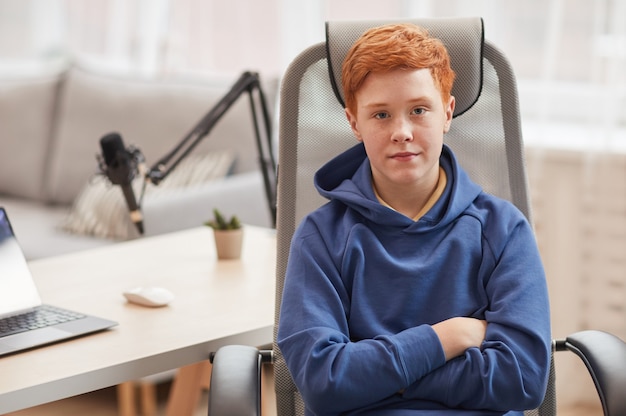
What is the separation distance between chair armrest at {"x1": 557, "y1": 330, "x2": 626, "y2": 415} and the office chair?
0.14m

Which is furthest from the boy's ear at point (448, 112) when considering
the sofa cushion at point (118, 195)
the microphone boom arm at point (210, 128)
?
the sofa cushion at point (118, 195)

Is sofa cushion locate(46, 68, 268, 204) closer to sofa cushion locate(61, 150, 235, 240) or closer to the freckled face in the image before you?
sofa cushion locate(61, 150, 235, 240)

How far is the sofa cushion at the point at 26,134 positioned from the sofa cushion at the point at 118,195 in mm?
520

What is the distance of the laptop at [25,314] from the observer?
66.3 inches

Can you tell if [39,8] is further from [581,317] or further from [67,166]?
[581,317]

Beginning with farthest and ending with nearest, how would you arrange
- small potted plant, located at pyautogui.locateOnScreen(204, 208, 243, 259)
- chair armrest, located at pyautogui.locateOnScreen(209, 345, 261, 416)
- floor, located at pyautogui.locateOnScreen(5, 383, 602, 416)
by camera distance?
1. floor, located at pyautogui.locateOnScreen(5, 383, 602, 416)
2. small potted plant, located at pyautogui.locateOnScreen(204, 208, 243, 259)
3. chair armrest, located at pyautogui.locateOnScreen(209, 345, 261, 416)

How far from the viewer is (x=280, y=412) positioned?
1.69 metres

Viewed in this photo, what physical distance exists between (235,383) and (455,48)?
70cm

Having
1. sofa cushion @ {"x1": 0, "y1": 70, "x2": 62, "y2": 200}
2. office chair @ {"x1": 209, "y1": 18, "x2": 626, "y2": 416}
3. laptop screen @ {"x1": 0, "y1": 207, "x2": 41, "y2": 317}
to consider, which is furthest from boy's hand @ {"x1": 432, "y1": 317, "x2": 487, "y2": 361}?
sofa cushion @ {"x1": 0, "y1": 70, "x2": 62, "y2": 200}

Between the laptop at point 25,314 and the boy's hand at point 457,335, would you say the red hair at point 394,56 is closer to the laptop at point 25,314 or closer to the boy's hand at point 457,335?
the boy's hand at point 457,335

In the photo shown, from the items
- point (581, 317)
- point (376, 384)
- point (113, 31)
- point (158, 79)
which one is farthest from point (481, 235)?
point (113, 31)

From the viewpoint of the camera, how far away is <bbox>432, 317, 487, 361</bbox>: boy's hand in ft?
4.83

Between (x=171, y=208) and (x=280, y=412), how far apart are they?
1396mm

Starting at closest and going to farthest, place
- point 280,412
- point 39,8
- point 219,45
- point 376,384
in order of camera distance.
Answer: point 376,384 < point 280,412 < point 219,45 < point 39,8
